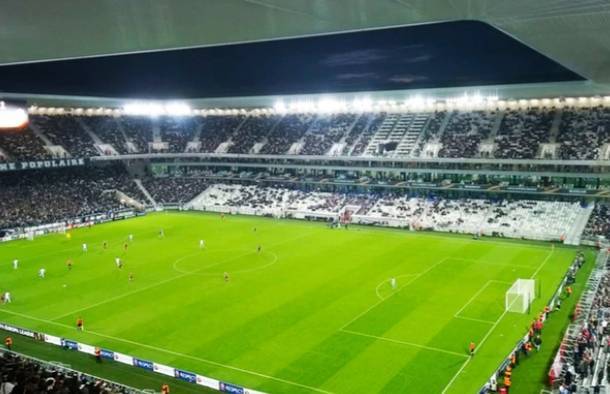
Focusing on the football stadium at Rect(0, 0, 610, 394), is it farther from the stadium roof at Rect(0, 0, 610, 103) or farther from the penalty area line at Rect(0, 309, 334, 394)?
the penalty area line at Rect(0, 309, 334, 394)

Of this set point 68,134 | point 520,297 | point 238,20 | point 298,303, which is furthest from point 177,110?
point 238,20

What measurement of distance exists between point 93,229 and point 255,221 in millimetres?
18311

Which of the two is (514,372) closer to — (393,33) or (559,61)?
(559,61)

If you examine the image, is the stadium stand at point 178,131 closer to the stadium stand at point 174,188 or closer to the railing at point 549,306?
the stadium stand at point 174,188

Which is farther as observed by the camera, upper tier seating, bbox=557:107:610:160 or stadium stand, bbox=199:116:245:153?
stadium stand, bbox=199:116:245:153

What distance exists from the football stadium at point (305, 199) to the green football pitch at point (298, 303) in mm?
191

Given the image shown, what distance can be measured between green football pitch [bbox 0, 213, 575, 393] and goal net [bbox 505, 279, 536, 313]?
62cm

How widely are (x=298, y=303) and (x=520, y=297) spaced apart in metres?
12.7

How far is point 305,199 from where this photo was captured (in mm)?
69500

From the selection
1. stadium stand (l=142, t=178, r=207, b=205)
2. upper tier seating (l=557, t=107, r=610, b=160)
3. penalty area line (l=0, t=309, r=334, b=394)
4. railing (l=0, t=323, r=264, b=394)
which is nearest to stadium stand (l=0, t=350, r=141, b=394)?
railing (l=0, t=323, r=264, b=394)

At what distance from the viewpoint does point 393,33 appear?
8.41 metres

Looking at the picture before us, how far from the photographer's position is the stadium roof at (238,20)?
21.8 feet

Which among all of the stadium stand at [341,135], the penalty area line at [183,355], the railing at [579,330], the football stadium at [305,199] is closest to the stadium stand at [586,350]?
the railing at [579,330]

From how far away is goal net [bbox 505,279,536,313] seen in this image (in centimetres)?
3005
